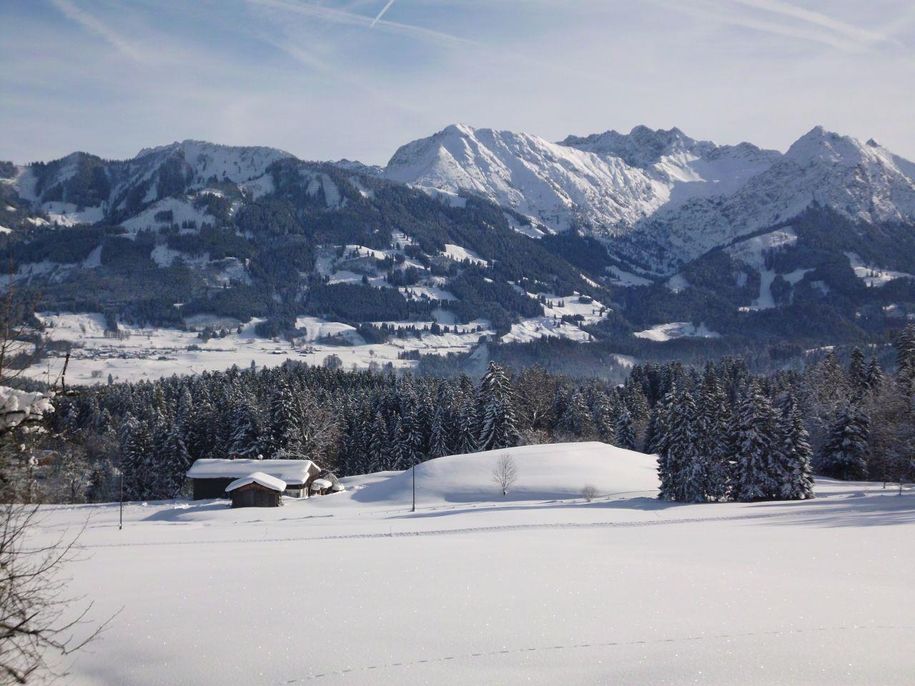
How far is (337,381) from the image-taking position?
118812 millimetres

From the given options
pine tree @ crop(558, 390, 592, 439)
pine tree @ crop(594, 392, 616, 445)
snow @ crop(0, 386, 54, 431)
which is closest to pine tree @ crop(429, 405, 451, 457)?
pine tree @ crop(558, 390, 592, 439)

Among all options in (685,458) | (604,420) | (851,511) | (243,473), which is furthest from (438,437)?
(851,511)

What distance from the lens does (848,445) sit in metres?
66.9

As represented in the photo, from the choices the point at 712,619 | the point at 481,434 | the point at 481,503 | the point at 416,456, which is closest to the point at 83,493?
the point at 416,456

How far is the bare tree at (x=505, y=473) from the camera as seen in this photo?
6253 centimetres

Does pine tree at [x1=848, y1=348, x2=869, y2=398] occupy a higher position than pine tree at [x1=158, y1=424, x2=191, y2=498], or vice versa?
pine tree at [x1=848, y1=348, x2=869, y2=398]

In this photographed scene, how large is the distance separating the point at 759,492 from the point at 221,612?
4212cm

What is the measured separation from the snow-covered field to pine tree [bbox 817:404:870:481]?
31.1 m

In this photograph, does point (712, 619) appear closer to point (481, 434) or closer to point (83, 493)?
point (481, 434)

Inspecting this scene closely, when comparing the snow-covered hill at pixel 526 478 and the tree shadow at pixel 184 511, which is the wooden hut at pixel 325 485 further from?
the tree shadow at pixel 184 511

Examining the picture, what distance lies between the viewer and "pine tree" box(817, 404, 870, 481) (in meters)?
66.1

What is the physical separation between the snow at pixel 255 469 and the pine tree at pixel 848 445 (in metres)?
44.4

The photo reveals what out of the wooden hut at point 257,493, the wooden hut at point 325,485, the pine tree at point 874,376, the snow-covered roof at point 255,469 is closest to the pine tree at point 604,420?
the pine tree at point 874,376

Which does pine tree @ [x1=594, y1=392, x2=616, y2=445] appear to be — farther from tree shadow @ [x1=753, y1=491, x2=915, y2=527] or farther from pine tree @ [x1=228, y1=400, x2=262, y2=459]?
tree shadow @ [x1=753, y1=491, x2=915, y2=527]
